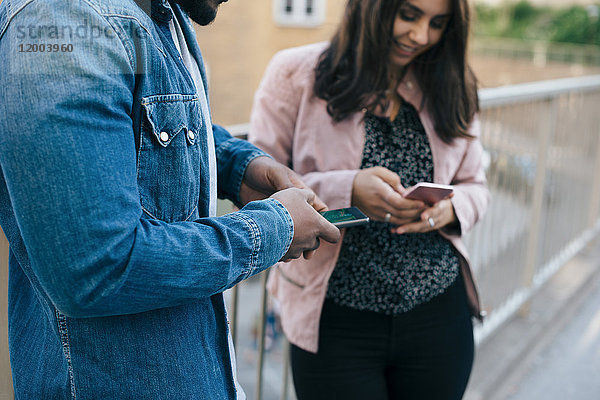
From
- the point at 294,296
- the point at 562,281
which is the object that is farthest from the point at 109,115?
the point at 562,281

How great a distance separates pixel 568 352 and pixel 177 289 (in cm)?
327

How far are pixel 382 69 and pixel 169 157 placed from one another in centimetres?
97

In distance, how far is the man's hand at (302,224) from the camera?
1003mm

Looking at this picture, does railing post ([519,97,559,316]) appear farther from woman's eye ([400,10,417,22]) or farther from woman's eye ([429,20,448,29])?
woman's eye ([400,10,417,22])

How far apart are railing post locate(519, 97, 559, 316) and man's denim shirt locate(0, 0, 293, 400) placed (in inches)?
116

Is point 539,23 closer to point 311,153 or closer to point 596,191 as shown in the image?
point 596,191

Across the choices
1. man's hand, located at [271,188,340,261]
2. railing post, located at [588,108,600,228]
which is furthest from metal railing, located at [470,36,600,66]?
man's hand, located at [271,188,340,261]

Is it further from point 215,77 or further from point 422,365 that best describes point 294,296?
point 215,77

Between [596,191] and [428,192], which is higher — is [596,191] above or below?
below

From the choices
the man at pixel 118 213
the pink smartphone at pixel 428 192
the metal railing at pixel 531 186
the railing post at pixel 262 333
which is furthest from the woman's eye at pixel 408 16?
the metal railing at pixel 531 186

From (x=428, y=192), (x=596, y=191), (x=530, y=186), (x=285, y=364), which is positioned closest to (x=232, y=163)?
(x=428, y=192)

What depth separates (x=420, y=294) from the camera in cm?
169

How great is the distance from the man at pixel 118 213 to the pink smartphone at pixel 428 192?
1.69 ft

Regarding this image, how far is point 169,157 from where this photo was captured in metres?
0.91
